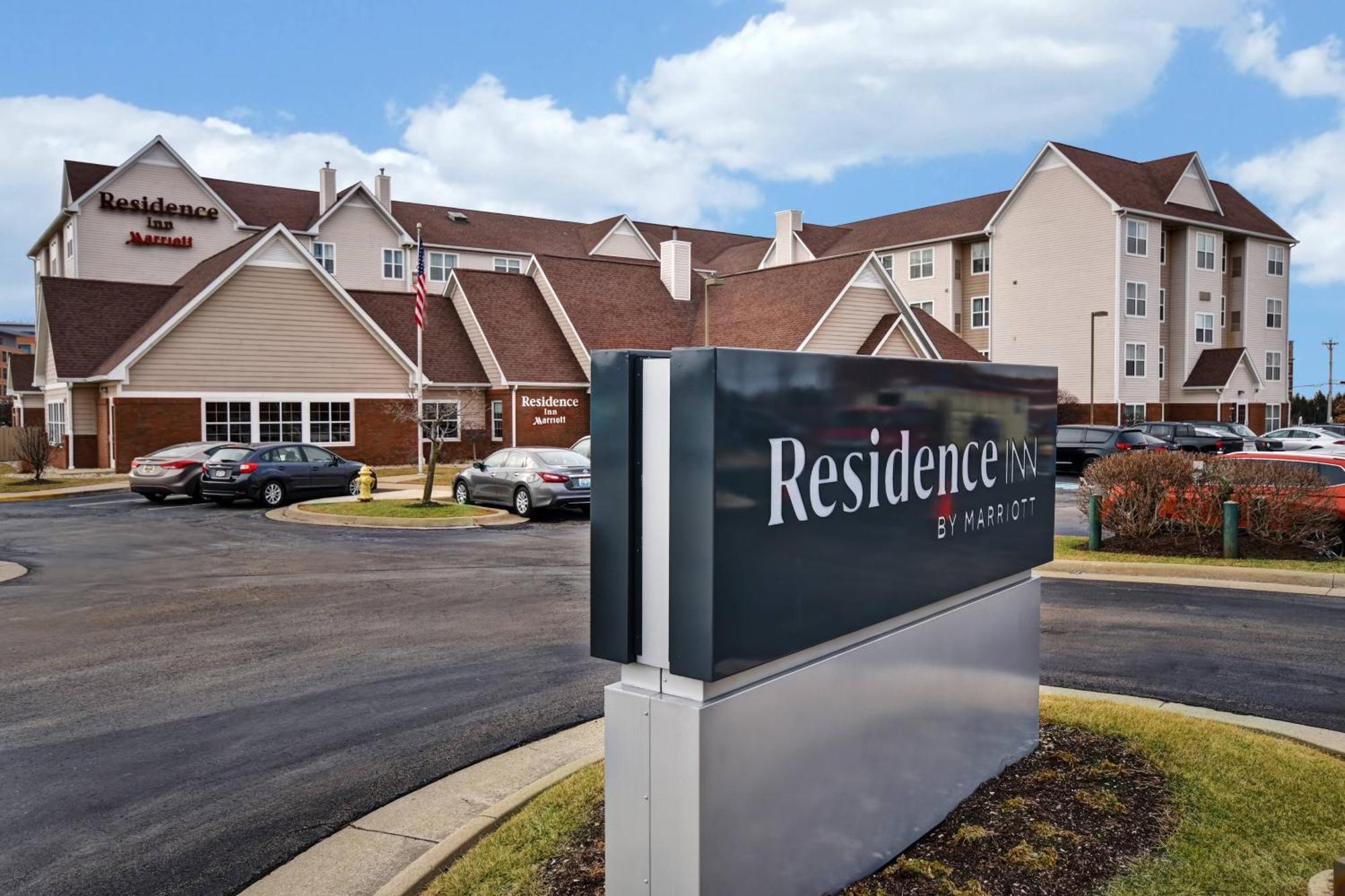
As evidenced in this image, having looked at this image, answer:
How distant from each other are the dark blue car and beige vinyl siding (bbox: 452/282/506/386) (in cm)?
1228

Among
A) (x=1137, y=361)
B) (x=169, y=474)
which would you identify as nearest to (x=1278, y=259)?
(x=1137, y=361)

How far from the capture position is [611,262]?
44.8 m

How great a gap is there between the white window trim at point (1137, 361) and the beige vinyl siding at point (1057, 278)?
3.11 feet

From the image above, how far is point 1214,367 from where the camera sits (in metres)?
55.4

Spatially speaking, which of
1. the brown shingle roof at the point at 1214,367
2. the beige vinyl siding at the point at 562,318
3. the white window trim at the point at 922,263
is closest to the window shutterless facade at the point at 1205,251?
the brown shingle roof at the point at 1214,367

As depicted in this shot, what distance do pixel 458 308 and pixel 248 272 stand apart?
30.5 ft

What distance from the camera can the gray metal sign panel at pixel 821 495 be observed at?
12.3 feet

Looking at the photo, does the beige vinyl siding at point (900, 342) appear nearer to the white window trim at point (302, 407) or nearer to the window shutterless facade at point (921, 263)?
the white window trim at point (302, 407)

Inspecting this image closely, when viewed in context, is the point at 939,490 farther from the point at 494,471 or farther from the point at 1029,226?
the point at 1029,226

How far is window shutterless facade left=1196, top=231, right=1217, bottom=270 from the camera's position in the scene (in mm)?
55656

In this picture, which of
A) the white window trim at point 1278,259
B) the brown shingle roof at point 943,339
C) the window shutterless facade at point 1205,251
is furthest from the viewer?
the white window trim at point 1278,259

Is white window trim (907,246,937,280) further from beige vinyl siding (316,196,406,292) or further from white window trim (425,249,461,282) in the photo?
beige vinyl siding (316,196,406,292)

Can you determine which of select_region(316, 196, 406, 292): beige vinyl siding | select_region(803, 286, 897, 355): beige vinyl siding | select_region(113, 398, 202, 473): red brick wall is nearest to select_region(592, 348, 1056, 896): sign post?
select_region(113, 398, 202, 473): red brick wall

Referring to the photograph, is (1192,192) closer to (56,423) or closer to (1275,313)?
(1275,313)
